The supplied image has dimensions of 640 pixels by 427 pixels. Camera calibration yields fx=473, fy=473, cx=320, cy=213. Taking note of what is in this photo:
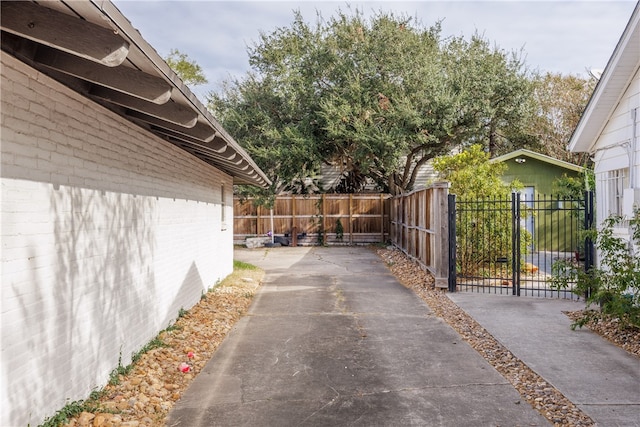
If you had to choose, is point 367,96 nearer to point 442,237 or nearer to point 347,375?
point 442,237

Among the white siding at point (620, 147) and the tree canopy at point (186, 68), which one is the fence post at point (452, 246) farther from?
the tree canopy at point (186, 68)

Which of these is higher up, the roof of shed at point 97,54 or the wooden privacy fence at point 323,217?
the roof of shed at point 97,54

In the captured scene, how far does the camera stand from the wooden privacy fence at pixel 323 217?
68.8 feet

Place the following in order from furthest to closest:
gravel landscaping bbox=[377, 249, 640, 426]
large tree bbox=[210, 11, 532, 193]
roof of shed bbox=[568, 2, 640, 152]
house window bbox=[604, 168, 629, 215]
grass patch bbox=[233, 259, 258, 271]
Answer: large tree bbox=[210, 11, 532, 193] → grass patch bbox=[233, 259, 258, 271] → house window bbox=[604, 168, 629, 215] → roof of shed bbox=[568, 2, 640, 152] → gravel landscaping bbox=[377, 249, 640, 426]

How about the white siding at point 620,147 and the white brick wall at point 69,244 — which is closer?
the white brick wall at point 69,244

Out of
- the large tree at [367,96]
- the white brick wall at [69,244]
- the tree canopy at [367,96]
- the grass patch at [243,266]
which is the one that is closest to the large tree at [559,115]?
the tree canopy at [367,96]

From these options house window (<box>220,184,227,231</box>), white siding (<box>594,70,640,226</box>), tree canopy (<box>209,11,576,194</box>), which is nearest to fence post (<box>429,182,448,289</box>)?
white siding (<box>594,70,640,226</box>)

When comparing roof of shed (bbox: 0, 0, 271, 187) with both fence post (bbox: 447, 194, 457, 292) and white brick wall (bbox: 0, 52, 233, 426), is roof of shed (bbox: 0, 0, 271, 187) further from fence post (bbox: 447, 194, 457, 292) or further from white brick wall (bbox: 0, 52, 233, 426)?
fence post (bbox: 447, 194, 457, 292)

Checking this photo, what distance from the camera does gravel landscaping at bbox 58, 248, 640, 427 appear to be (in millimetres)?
3840

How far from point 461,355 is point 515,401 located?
53.9 inches

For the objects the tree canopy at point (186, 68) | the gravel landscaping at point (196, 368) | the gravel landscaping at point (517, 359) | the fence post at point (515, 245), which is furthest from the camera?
the tree canopy at point (186, 68)

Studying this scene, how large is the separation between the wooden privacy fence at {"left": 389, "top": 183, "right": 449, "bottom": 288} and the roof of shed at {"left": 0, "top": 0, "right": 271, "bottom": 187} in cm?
630

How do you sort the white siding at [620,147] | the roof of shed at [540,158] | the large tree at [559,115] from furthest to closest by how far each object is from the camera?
the large tree at [559,115]
the roof of shed at [540,158]
the white siding at [620,147]

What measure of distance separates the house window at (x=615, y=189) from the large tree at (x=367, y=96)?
10679mm
